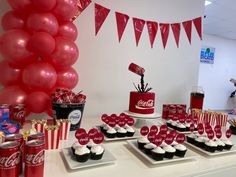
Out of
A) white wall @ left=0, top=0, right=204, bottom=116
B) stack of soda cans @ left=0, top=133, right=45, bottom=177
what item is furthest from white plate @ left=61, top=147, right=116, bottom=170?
white wall @ left=0, top=0, right=204, bottom=116

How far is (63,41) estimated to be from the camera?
1.32 m

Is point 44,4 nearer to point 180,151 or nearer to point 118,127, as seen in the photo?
point 118,127

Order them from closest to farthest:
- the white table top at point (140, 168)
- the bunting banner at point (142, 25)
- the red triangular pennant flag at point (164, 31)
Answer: the white table top at point (140, 168)
the bunting banner at point (142, 25)
the red triangular pennant flag at point (164, 31)

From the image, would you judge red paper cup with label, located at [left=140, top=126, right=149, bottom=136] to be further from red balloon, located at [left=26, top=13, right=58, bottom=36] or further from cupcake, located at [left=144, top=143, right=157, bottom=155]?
red balloon, located at [left=26, top=13, right=58, bottom=36]

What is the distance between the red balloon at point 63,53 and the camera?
4.22 feet

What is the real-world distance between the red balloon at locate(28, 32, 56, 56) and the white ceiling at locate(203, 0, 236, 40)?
3121 mm

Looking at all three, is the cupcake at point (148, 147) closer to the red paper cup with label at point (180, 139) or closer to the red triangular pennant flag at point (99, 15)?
the red paper cup with label at point (180, 139)

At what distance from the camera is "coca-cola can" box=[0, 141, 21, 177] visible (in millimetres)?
631

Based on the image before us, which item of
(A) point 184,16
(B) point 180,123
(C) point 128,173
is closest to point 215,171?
(C) point 128,173

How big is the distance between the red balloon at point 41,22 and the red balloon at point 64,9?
6cm

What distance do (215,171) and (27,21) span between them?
1.40m

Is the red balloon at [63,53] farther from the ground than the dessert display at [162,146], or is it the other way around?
the red balloon at [63,53]

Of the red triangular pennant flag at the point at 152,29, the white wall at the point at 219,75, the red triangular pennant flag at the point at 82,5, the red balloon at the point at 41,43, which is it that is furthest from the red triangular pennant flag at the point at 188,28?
the white wall at the point at 219,75

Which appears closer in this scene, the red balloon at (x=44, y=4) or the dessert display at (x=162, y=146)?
the dessert display at (x=162, y=146)
